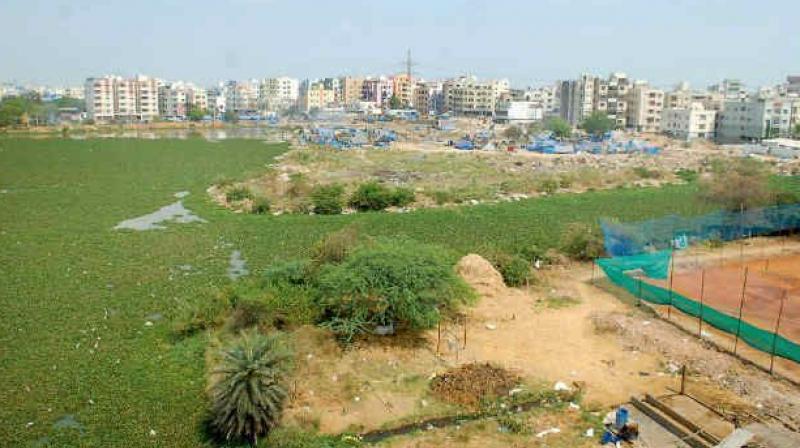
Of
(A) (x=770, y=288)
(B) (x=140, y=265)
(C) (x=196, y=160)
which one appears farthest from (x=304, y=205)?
(C) (x=196, y=160)

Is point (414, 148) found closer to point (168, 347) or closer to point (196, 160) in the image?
point (196, 160)

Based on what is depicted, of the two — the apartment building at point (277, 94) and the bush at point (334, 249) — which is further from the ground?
the apartment building at point (277, 94)

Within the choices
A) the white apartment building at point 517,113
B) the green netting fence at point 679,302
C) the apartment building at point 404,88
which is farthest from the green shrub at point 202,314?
the apartment building at point 404,88

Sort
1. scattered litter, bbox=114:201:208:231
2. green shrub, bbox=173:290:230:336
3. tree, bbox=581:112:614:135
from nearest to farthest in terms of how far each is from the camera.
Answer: green shrub, bbox=173:290:230:336 < scattered litter, bbox=114:201:208:231 < tree, bbox=581:112:614:135

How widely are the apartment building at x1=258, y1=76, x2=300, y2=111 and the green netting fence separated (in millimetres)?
124739

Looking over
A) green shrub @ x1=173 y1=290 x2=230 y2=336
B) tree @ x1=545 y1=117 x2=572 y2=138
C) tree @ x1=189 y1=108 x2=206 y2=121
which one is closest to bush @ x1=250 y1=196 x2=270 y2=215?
green shrub @ x1=173 y1=290 x2=230 y2=336

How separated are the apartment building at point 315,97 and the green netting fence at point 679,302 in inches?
4643

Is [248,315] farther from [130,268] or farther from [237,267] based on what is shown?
[130,268]

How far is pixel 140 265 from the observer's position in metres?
17.9

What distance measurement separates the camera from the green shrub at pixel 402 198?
27.9 m

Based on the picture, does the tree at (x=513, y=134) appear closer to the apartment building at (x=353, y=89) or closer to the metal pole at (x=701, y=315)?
the metal pole at (x=701, y=315)

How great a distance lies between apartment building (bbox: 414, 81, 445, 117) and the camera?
377 feet

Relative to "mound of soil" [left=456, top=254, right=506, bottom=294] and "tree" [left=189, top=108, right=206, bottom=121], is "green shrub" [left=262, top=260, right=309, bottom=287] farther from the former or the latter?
"tree" [left=189, top=108, right=206, bottom=121]

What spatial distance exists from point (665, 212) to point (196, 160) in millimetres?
32994
